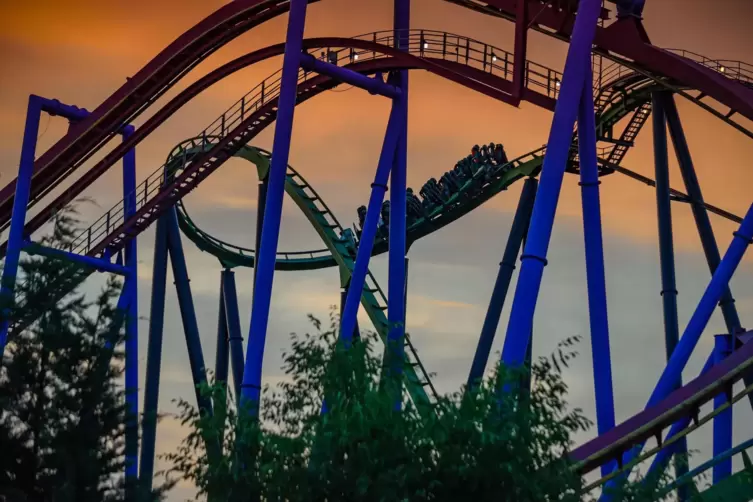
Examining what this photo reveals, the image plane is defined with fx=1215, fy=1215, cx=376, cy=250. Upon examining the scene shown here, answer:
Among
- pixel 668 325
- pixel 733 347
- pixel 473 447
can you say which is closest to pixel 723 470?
pixel 733 347

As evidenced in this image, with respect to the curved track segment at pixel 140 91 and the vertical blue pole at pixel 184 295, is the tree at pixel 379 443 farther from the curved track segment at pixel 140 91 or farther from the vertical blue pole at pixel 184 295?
the vertical blue pole at pixel 184 295

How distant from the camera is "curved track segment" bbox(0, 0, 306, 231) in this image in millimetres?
13492

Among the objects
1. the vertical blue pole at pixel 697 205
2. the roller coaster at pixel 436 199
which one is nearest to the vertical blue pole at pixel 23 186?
the roller coaster at pixel 436 199

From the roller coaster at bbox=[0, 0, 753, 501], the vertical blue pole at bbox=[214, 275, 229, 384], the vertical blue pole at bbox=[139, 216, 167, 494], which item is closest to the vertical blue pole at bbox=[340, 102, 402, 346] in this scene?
the roller coaster at bbox=[0, 0, 753, 501]

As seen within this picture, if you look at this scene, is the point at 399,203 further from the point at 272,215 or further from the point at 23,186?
the point at 23,186

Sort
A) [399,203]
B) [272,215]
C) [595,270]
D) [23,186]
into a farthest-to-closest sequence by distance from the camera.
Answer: [23,186], [399,203], [272,215], [595,270]

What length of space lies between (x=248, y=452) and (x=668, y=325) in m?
6.80

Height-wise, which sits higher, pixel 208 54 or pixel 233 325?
pixel 208 54

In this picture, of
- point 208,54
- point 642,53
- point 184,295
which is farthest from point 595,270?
point 184,295

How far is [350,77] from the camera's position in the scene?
12.3m

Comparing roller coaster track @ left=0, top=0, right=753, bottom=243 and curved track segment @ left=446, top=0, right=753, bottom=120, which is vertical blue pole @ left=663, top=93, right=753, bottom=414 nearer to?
roller coaster track @ left=0, top=0, right=753, bottom=243

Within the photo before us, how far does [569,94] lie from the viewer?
9.05 m

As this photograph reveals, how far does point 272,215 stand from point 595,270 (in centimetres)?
287

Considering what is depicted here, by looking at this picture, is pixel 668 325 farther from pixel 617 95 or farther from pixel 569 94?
pixel 569 94
